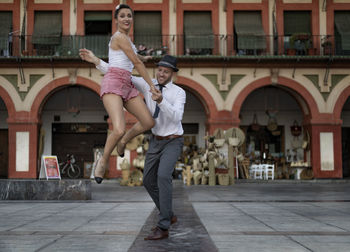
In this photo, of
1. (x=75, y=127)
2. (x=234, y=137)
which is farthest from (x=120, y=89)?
(x=75, y=127)

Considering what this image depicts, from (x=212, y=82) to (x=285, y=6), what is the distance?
526cm

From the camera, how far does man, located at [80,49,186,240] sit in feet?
14.9

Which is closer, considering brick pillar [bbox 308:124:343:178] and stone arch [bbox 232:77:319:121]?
brick pillar [bbox 308:124:343:178]

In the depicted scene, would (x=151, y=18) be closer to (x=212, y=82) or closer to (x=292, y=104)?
(x=212, y=82)

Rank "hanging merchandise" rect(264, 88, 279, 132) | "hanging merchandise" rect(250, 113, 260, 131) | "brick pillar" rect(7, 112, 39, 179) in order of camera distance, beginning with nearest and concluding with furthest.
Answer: "brick pillar" rect(7, 112, 39, 179)
"hanging merchandise" rect(264, 88, 279, 132)
"hanging merchandise" rect(250, 113, 260, 131)

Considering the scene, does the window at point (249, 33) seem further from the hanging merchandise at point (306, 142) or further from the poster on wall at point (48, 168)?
the poster on wall at point (48, 168)

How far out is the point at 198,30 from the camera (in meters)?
20.8

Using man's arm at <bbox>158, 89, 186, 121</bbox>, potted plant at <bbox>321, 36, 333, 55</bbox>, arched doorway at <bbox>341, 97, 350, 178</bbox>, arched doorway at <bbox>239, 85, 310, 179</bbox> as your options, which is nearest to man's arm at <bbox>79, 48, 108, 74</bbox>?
man's arm at <bbox>158, 89, 186, 121</bbox>

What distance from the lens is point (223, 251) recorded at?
3.87m

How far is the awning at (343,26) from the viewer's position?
20625mm

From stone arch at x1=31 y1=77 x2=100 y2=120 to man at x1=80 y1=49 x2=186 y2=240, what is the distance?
15.9 meters

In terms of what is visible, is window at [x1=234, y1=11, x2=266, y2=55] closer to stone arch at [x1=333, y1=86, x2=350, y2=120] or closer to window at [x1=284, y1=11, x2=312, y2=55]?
window at [x1=284, y1=11, x2=312, y2=55]

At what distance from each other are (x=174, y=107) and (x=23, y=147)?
16.9 m

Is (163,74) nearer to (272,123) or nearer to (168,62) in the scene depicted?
(168,62)
